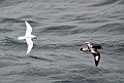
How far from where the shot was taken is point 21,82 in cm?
2727

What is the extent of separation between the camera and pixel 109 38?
33375 mm

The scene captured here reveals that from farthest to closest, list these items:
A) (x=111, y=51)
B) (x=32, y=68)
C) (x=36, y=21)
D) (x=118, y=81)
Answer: (x=36, y=21), (x=111, y=51), (x=32, y=68), (x=118, y=81)

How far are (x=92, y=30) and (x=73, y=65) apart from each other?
638 cm

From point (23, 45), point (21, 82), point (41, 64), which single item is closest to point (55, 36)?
point (23, 45)

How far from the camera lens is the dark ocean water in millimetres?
28172

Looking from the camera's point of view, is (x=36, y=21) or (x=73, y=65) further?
(x=36, y=21)

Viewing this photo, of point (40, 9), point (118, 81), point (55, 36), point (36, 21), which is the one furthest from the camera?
point (40, 9)

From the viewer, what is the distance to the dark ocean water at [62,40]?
1109 inches

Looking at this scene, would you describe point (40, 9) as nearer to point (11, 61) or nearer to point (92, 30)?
point (92, 30)

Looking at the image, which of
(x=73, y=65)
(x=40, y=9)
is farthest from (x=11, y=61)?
(x=40, y=9)

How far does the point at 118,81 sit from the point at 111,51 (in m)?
4.78

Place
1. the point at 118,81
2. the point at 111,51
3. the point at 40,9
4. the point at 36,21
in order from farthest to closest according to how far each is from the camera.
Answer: the point at 40,9 < the point at 36,21 < the point at 111,51 < the point at 118,81

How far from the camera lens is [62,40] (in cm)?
3388

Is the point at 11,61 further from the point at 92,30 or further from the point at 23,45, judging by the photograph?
the point at 92,30
